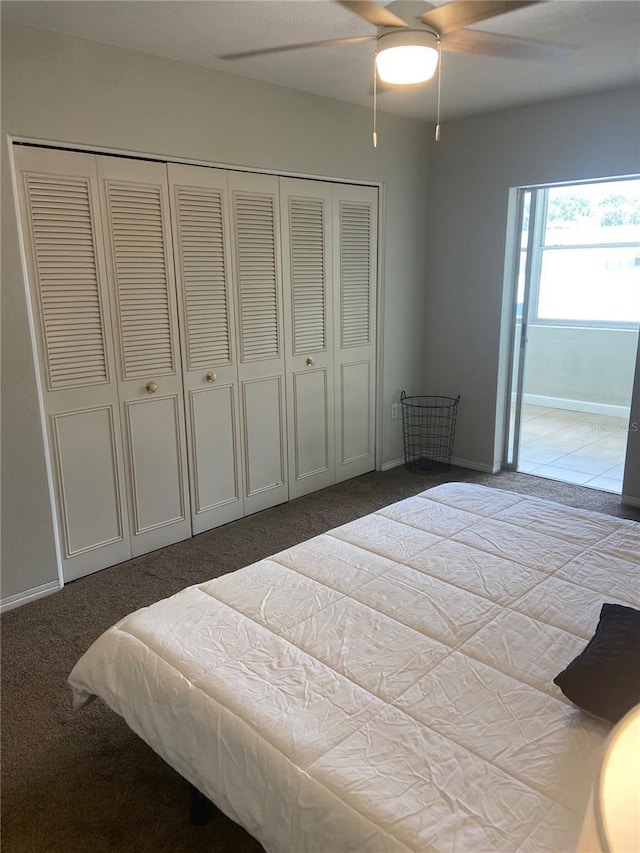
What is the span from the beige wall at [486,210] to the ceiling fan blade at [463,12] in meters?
1.61

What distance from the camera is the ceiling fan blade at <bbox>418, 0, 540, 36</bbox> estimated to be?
2.07 m

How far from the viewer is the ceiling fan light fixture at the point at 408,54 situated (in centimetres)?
218

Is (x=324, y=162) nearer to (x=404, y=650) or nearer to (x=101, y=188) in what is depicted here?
(x=101, y=188)

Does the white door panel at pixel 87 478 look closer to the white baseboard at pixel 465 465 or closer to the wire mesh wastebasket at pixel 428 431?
the white baseboard at pixel 465 465

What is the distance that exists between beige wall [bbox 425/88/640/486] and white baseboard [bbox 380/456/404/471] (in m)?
0.44

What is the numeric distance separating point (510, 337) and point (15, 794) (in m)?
3.88

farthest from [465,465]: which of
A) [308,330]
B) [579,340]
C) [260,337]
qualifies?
[579,340]

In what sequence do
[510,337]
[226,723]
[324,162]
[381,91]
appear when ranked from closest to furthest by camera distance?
[226,723]
[381,91]
[324,162]
[510,337]

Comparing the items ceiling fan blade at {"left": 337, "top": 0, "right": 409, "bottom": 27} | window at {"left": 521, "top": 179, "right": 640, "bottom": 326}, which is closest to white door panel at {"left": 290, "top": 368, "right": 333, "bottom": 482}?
ceiling fan blade at {"left": 337, "top": 0, "right": 409, "bottom": 27}

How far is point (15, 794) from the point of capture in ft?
6.14

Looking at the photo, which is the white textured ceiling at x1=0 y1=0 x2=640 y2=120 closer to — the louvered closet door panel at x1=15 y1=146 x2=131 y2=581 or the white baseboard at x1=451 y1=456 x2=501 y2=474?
the louvered closet door panel at x1=15 y1=146 x2=131 y2=581

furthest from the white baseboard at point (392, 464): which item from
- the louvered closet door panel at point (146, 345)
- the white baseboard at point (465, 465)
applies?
the louvered closet door panel at point (146, 345)

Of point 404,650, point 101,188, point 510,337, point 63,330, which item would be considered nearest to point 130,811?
point 404,650

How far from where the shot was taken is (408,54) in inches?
87.0
